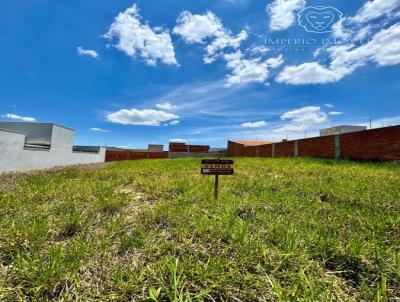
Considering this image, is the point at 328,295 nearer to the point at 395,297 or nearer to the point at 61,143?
the point at 395,297

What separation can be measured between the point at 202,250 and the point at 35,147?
22.5 m

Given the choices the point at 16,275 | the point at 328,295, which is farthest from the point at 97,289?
the point at 328,295

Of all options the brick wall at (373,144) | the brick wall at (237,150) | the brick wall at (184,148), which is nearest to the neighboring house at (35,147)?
the brick wall at (373,144)

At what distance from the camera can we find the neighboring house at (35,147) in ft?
47.0

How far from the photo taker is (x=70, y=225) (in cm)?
259

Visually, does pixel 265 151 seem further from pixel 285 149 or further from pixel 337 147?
pixel 337 147

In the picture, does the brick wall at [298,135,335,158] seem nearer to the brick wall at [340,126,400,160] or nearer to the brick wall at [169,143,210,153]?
the brick wall at [340,126,400,160]

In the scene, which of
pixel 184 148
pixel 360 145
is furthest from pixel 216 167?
pixel 184 148

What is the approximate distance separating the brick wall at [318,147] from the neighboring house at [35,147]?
1956 cm

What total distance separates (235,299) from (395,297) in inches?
45.1

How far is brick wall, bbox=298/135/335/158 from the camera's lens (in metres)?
11.9

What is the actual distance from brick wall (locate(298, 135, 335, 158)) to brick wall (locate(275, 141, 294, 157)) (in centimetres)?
109

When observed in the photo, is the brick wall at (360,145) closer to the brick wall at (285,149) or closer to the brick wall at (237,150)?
the brick wall at (285,149)

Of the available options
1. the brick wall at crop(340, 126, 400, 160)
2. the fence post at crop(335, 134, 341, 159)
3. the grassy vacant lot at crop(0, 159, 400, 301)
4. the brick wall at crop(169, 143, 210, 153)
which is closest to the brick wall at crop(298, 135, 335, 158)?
the fence post at crop(335, 134, 341, 159)
